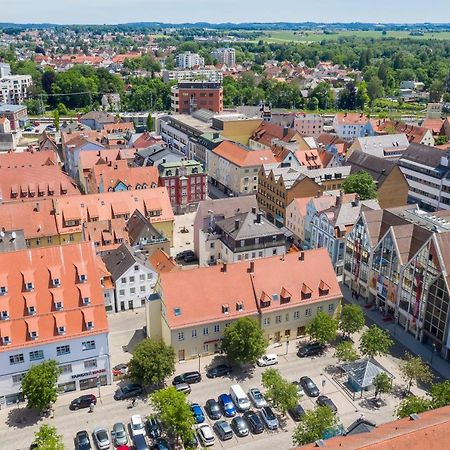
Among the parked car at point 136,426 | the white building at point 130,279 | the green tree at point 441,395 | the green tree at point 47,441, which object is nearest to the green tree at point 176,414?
the parked car at point 136,426

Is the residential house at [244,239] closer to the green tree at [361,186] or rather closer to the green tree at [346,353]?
the green tree at [346,353]

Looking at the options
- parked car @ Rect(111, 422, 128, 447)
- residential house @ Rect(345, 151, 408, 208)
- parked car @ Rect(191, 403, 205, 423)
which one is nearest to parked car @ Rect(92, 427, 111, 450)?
parked car @ Rect(111, 422, 128, 447)

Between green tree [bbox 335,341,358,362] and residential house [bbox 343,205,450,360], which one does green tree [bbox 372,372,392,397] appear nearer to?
green tree [bbox 335,341,358,362]

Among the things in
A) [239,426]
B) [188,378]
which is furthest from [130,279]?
Result: [239,426]

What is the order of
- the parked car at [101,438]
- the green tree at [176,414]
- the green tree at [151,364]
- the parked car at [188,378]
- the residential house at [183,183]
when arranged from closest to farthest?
the green tree at [176,414]
the parked car at [101,438]
the green tree at [151,364]
the parked car at [188,378]
the residential house at [183,183]

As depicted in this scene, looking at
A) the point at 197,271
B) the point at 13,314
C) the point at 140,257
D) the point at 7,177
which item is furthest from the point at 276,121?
the point at 13,314

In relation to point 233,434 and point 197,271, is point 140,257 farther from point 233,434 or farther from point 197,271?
point 233,434

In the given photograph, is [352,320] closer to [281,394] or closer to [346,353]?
[346,353]
